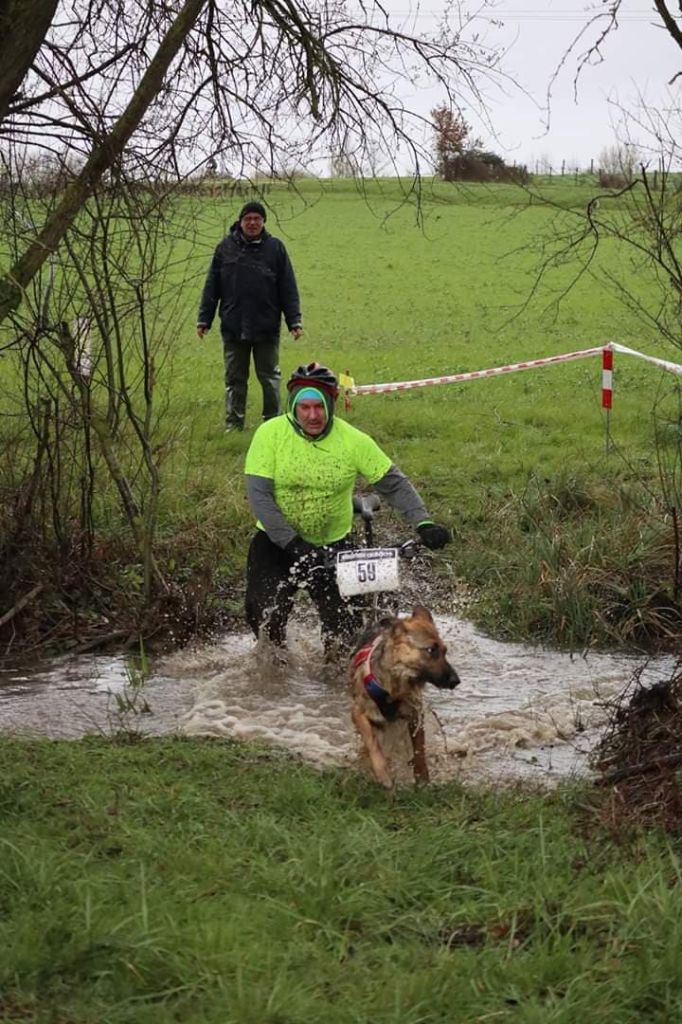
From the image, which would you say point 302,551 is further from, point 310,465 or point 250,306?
point 250,306

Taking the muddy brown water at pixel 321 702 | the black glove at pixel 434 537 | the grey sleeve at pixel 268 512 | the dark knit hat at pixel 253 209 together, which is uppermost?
the dark knit hat at pixel 253 209

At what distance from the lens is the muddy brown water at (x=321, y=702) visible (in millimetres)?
7055

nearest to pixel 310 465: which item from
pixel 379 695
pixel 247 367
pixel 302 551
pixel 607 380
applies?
pixel 302 551

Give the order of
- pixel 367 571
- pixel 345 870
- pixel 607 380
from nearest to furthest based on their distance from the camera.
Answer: pixel 345 870 → pixel 367 571 → pixel 607 380

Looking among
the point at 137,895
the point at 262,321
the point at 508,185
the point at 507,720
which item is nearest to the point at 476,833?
the point at 137,895

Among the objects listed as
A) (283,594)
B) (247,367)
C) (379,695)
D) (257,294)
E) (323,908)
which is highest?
(257,294)

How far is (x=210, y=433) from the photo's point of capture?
14836 millimetres

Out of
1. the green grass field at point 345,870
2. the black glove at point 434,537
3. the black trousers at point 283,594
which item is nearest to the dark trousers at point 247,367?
the green grass field at point 345,870

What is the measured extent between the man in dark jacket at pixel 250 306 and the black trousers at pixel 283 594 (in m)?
6.07

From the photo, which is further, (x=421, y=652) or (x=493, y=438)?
(x=493, y=438)

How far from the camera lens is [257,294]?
14.3 meters

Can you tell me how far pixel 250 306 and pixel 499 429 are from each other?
321cm

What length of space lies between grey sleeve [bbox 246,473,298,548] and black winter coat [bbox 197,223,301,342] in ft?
20.6

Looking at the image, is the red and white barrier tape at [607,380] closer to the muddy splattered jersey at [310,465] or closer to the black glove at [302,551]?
the muddy splattered jersey at [310,465]
